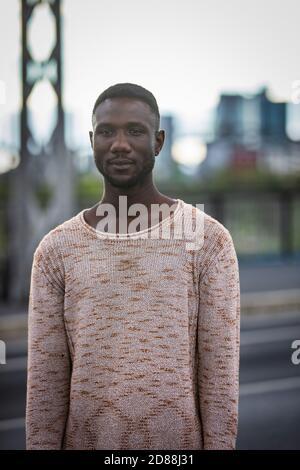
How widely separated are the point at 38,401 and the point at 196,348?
429 mm

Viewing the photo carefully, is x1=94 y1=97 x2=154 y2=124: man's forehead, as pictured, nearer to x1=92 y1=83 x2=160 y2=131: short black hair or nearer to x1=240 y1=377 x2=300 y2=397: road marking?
x1=92 y1=83 x2=160 y2=131: short black hair

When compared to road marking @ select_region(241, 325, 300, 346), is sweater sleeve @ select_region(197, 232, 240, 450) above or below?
above

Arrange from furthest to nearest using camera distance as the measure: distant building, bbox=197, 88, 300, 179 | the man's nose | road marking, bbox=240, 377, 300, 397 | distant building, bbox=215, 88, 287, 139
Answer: distant building, bbox=215, 88, 287, 139
distant building, bbox=197, 88, 300, 179
road marking, bbox=240, 377, 300, 397
the man's nose

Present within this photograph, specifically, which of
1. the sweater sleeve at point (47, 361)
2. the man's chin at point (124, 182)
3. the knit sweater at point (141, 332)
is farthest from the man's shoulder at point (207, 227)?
the sweater sleeve at point (47, 361)

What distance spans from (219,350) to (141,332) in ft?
0.67

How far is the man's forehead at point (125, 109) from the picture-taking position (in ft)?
4.98

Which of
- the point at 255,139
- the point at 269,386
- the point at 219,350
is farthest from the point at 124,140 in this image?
the point at 255,139

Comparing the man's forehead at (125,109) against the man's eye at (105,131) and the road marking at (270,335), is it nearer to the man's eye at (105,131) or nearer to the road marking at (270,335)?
the man's eye at (105,131)

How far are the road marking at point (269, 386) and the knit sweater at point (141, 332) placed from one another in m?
4.54

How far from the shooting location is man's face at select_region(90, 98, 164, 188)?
152 centimetres

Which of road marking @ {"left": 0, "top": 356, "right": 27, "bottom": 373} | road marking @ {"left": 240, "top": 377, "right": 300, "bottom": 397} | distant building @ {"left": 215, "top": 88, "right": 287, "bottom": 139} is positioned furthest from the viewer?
distant building @ {"left": 215, "top": 88, "right": 287, "bottom": 139}

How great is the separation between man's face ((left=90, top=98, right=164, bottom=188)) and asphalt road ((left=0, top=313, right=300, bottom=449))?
139 inches

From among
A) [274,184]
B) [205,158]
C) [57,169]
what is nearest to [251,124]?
[205,158]

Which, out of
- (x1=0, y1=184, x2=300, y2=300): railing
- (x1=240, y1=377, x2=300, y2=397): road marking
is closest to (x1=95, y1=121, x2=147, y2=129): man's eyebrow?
(x1=240, y1=377, x2=300, y2=397): road marking
